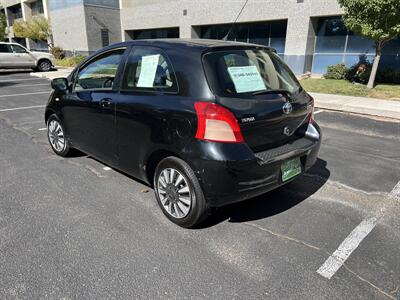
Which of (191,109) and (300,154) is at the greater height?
(191,109)

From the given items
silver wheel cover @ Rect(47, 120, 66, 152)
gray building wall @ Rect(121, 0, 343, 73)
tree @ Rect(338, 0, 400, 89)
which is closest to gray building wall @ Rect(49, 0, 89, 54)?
gray building wall @ Rect(121, 0, 343, 73)

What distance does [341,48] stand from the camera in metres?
16.3

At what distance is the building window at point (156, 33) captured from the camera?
24.9 metres

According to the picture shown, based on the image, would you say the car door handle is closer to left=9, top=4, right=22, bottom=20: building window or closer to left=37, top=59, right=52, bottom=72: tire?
left=37, top=59, right=52, bottom=72: tire

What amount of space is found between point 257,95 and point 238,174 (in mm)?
768

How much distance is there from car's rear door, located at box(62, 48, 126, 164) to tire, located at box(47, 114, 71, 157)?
0.25 m

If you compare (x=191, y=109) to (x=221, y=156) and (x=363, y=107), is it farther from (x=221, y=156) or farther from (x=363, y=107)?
(x=363, y=107)

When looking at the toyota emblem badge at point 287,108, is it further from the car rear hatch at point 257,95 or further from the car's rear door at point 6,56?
the car's rear door at point 6,56

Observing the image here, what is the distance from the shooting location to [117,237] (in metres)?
3.12

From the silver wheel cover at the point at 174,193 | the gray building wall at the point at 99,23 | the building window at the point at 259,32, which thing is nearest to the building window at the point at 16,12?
the gray building wall at the point at 99,23

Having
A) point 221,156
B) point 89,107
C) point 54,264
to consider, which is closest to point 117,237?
point 54,264

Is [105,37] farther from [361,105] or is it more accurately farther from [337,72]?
[361,105]

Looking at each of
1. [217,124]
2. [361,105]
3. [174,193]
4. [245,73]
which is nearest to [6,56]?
[361,105]

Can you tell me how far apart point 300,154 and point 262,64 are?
0.99 metres
